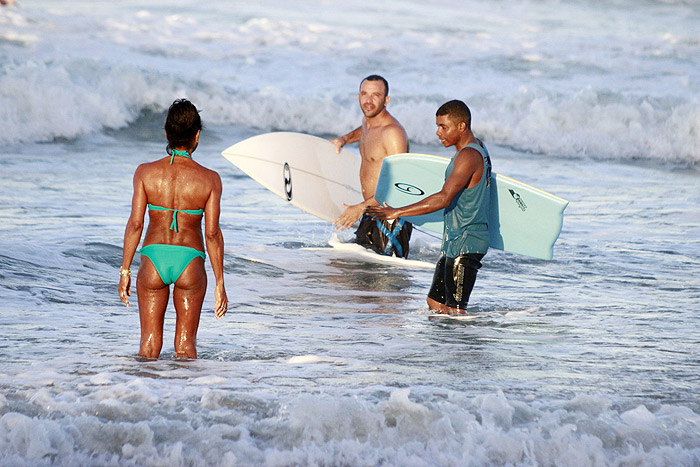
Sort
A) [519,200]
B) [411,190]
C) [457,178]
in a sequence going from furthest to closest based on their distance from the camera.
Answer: [411,190]
[519,200]
[457,178]

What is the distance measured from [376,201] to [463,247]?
5.46 ft

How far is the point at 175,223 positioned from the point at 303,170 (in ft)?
16.5

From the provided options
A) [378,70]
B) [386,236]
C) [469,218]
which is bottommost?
[386,236]

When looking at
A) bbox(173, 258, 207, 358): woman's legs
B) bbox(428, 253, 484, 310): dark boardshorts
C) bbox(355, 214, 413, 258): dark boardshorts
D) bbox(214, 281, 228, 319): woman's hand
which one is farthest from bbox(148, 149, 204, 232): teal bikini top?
bbox(355, 214, 413, 258): dark boardshorts

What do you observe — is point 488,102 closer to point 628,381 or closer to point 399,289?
point 399,289

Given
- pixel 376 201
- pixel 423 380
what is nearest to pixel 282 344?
pixel 423 380

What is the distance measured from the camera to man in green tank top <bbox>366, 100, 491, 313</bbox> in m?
5.72

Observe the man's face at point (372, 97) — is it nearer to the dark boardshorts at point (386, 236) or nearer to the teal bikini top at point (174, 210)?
the dark boardshorts at point (386, 236)

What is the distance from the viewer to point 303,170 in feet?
30.4

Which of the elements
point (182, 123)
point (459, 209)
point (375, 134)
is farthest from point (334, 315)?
point (182, 123)

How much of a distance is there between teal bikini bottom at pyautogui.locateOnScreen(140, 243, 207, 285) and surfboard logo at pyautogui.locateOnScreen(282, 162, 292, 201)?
15.8ft

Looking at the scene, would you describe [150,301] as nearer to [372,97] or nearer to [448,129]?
[448,129]

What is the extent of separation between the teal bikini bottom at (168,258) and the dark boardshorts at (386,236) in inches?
158

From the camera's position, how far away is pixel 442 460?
386 centimetres
